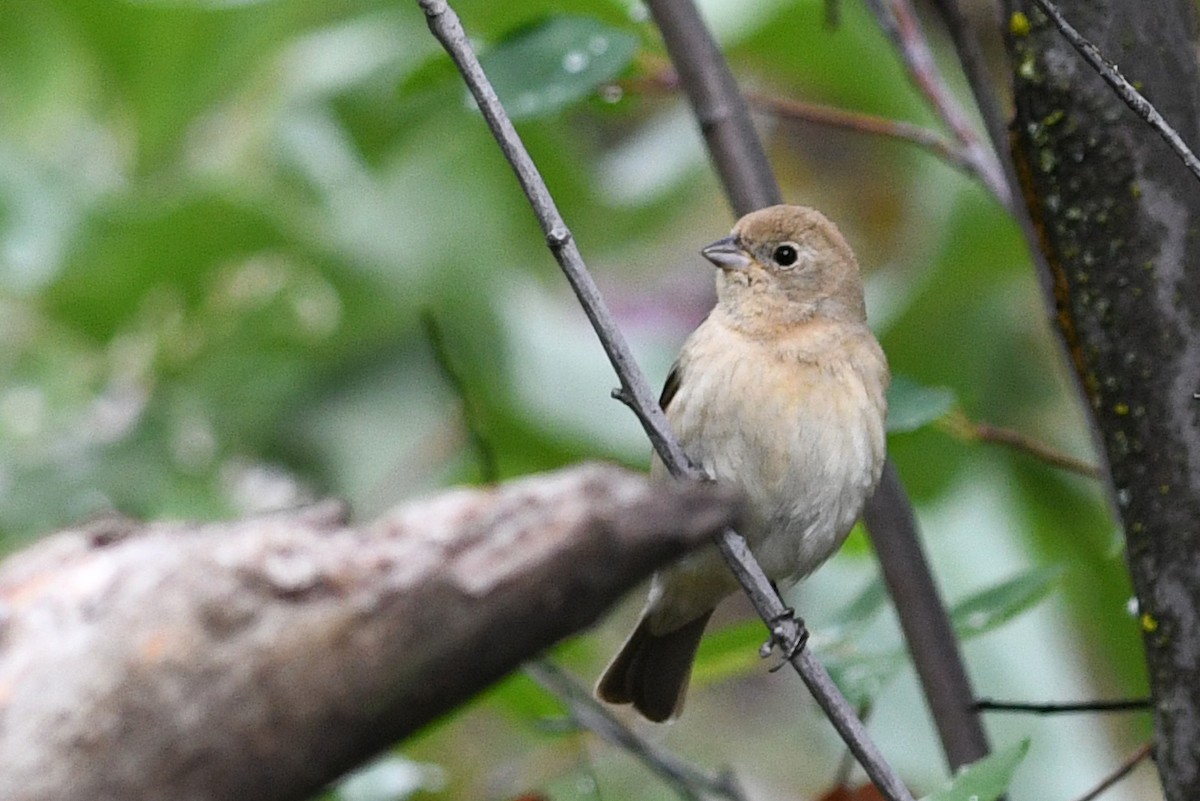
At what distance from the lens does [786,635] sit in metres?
2.29

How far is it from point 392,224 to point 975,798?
2881 millimetres

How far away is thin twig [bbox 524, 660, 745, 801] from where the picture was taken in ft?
7.87

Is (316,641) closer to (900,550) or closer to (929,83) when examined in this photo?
(900,550)

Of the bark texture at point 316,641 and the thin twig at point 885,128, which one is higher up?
the bark texture at point 316,641

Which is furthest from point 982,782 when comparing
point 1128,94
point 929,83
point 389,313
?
point 389,313

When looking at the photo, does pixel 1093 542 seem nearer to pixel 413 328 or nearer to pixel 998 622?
pixel 998 622

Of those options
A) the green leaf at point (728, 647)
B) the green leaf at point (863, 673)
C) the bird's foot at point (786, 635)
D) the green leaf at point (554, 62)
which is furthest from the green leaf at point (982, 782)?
the green leaf at point (554, 62)

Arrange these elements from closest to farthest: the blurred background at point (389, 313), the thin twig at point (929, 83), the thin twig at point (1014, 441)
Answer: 1. the thin twig at point (1014, 441)
2. the thin twig at point (929, 83)
3. the blurred background at point (389, 313)

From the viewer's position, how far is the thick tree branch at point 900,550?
2.36 m

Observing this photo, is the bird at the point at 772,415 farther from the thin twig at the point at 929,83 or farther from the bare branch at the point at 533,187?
the bare branch at the point at 533,187

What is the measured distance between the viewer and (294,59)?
4.36m

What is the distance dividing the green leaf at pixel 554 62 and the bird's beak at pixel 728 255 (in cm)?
58

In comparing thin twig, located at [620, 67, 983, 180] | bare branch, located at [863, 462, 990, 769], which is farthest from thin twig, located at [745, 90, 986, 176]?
bare branch, located at [863, 462, 990, 769]

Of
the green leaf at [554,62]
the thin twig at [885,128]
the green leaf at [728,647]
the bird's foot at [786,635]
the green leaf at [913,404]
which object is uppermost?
the green leaf at [554,62]
